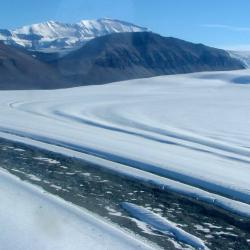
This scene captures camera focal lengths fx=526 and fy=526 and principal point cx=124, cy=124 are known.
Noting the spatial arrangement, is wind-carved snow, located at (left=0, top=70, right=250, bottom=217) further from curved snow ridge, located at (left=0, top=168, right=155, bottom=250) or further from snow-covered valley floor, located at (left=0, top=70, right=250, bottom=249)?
curved snow ridge, located at (left=0, top=168, right=155, bottom=250)

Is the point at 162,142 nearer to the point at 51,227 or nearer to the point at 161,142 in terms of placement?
the point at 161,142

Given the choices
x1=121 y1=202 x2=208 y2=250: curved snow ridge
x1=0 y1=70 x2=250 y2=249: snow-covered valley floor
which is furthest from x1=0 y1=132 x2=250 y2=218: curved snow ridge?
x1=121 y1=202 x2=208 y2=250: curved snow ridge

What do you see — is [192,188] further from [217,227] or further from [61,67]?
[61,67]

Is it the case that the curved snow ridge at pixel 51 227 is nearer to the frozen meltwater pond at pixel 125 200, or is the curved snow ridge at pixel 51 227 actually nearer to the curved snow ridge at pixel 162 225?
the frozen meltwater pond at pixel 125 200

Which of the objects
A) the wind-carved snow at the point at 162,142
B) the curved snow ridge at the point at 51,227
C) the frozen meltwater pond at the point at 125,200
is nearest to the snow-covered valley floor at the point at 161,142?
the wind-carved snow at the point at 162,142

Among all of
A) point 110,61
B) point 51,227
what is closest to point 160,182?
point 51,227
